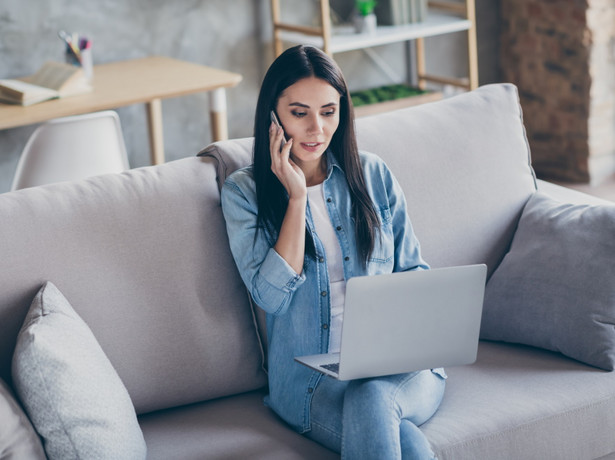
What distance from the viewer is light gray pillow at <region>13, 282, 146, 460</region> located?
1522 millimetres

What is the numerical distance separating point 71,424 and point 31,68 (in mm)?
2486

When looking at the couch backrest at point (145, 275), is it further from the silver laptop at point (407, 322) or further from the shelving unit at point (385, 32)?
the shelving unit at point (385, 32)

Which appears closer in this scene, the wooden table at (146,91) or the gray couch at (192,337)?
the gray couch at (192,337)

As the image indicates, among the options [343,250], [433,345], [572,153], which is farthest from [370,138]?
[572,153]

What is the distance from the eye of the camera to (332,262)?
6.23 feet

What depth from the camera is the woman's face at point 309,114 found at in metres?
1.86

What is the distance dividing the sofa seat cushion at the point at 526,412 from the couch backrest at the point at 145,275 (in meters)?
0.44

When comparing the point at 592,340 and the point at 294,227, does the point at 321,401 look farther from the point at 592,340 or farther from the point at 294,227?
the point at 592,340

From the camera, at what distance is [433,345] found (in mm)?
1723

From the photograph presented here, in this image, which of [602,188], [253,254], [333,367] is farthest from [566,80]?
[333,367]

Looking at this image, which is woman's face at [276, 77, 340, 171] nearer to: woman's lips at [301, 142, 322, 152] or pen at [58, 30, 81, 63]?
woman's lips at [301, 142, 322, 152]

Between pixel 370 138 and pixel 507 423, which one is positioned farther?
pixel 370 138

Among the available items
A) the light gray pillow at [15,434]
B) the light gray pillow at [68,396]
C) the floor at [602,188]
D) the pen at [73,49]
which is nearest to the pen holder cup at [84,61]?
the pen at [73,49]

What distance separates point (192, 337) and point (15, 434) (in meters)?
0.50
